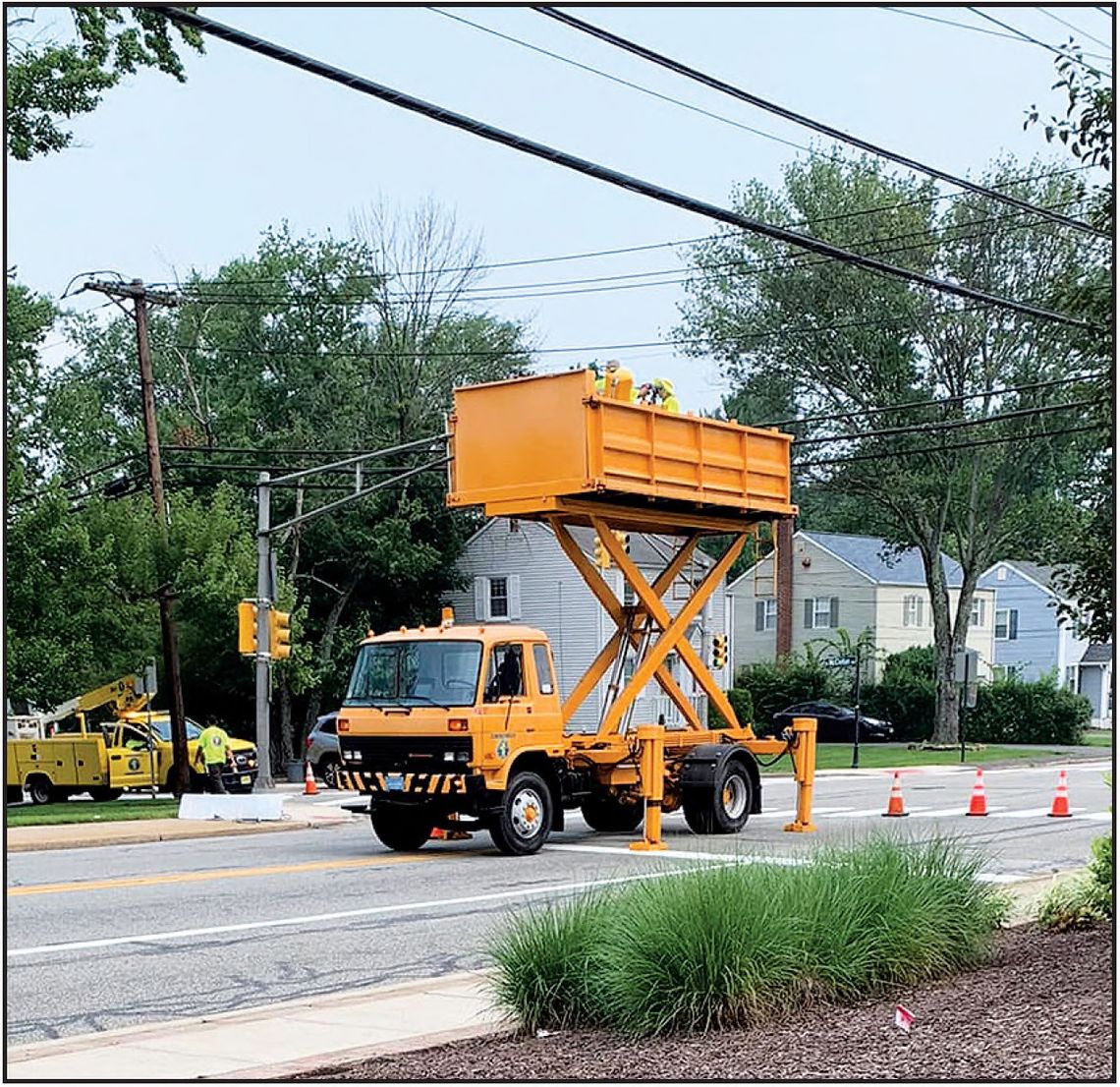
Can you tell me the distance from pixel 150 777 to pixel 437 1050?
28.6m

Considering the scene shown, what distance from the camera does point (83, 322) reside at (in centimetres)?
6719

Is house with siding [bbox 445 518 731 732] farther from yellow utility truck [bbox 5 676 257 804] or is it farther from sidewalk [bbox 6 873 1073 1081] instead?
sidewalk [bbox 6 873 1073 1081]

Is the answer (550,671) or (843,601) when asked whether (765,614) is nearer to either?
(843,601)

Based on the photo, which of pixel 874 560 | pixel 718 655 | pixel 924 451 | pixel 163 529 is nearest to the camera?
pixel 718 655

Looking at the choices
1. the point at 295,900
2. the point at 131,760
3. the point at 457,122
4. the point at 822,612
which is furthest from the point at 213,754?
the point at 822,612

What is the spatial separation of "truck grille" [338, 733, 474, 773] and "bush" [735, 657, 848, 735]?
44.0m

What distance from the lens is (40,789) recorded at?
116 feet

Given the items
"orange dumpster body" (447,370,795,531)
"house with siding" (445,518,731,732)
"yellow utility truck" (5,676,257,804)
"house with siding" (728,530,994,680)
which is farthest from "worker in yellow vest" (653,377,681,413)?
"house with siding" (728,530,994,680)

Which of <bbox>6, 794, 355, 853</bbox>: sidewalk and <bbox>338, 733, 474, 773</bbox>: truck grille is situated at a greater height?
<bbox>338, 733, 474, 773</bbox>: truck grille

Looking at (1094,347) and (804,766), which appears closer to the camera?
(1094,347)

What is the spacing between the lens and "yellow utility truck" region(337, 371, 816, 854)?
1775 cm

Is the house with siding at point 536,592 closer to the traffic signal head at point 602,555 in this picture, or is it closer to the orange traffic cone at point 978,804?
the orange traffic cone at point 978,804

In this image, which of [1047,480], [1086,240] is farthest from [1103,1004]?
[1047,480]

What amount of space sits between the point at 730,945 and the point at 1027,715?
5151cm
